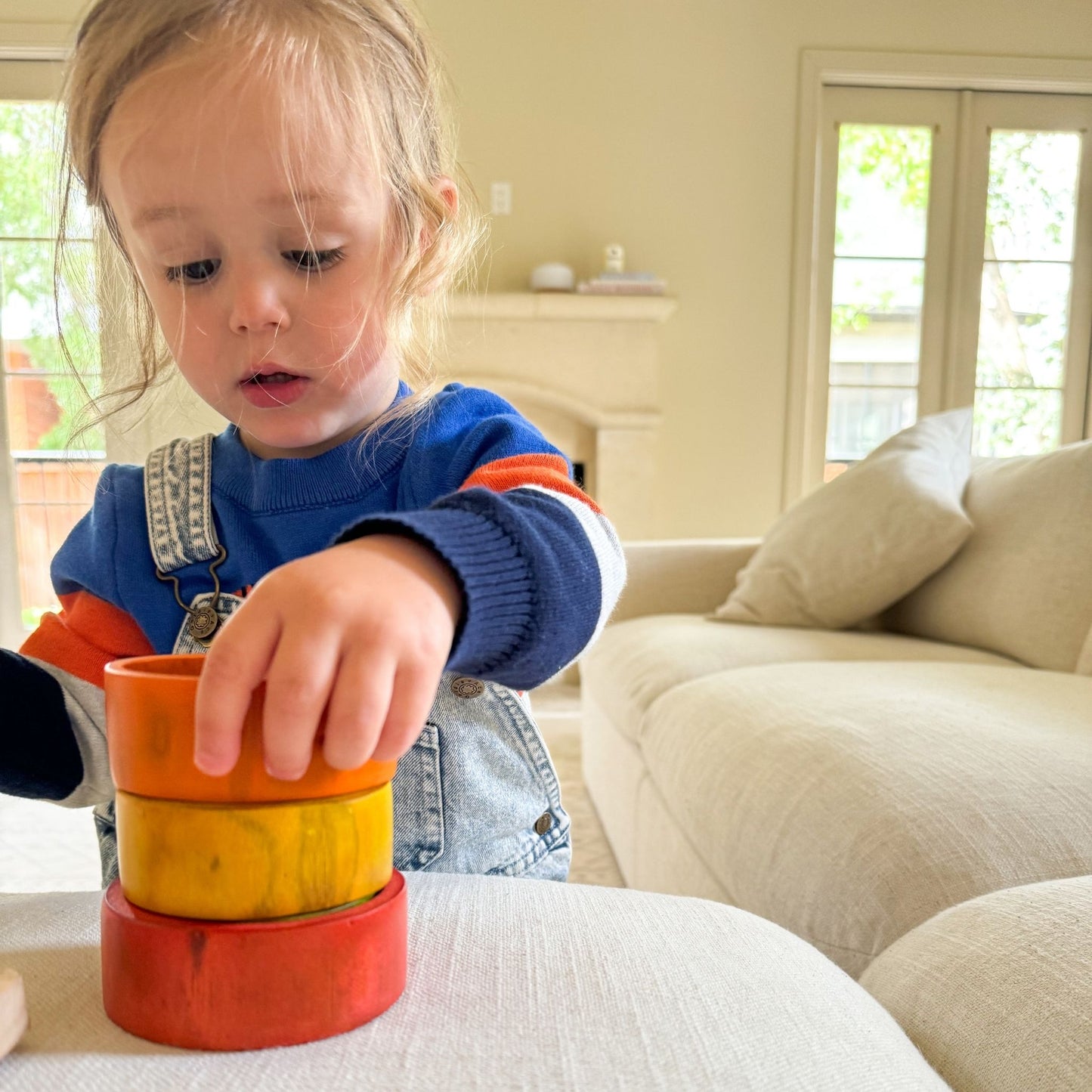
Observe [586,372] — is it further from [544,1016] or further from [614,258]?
[544,1016]

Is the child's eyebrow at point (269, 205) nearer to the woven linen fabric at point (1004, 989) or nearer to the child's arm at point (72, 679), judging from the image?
the child's arm at point (72, 679)

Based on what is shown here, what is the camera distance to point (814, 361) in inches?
153

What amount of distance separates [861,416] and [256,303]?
3645 mm

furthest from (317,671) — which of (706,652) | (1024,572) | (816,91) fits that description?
(816,91)

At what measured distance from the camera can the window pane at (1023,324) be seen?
3.91 m

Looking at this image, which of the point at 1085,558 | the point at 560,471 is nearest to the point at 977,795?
the point at 560,471

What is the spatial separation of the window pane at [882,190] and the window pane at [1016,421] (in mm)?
631

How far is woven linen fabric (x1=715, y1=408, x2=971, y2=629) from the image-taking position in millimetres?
1848

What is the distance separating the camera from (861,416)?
155 inches

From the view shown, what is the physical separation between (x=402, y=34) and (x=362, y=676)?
1.81 ft

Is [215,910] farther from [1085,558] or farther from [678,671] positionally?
[1085,558]

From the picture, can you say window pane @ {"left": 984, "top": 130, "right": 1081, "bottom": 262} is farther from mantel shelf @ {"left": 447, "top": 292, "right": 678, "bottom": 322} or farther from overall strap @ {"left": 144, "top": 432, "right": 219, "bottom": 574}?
overall strap @ {"left": 144, "top": 432, "right": 219, "bottom": 574}

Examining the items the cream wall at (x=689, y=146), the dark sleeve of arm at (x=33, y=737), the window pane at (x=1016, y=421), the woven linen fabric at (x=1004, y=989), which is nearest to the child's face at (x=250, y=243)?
the dark sleeve of arm at (x=33, y=737)

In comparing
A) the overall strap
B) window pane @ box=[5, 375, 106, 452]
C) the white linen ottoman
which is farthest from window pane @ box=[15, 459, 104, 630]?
the white linen ottoman
